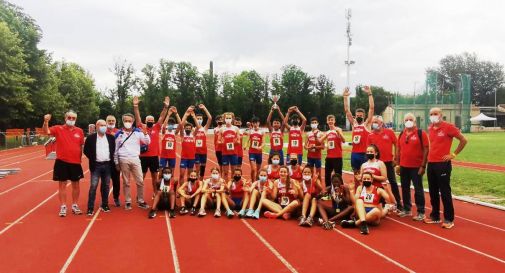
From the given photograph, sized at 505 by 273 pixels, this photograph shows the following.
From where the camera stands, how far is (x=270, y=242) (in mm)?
6039

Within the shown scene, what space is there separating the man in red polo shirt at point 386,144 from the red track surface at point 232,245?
2.52 feet

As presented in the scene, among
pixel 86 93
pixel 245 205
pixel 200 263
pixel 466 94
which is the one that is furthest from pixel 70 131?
pixel 86 93

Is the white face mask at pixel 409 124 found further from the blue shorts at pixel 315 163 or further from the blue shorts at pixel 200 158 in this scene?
the blue shorts at pixel 200 158

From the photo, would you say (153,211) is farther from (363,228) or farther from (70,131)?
(363,228)

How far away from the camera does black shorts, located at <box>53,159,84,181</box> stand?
7574 mm

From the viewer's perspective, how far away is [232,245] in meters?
5.87

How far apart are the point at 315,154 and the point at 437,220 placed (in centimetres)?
330

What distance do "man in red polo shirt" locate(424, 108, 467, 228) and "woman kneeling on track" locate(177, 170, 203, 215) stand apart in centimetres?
417

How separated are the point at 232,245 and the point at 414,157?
3.75 m

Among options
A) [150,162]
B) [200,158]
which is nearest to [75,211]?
[150,162]

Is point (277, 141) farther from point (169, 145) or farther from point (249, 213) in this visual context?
point (249, 213)

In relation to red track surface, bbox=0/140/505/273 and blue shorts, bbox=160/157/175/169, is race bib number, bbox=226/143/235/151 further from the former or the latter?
red track surface, bbox=0/140/505/273

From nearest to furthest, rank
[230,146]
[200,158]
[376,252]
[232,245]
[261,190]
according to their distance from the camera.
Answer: [376,252]
[232,245]
[261,190]
[230,146]
[200,158]

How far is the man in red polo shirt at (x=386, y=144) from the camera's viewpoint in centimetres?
814
